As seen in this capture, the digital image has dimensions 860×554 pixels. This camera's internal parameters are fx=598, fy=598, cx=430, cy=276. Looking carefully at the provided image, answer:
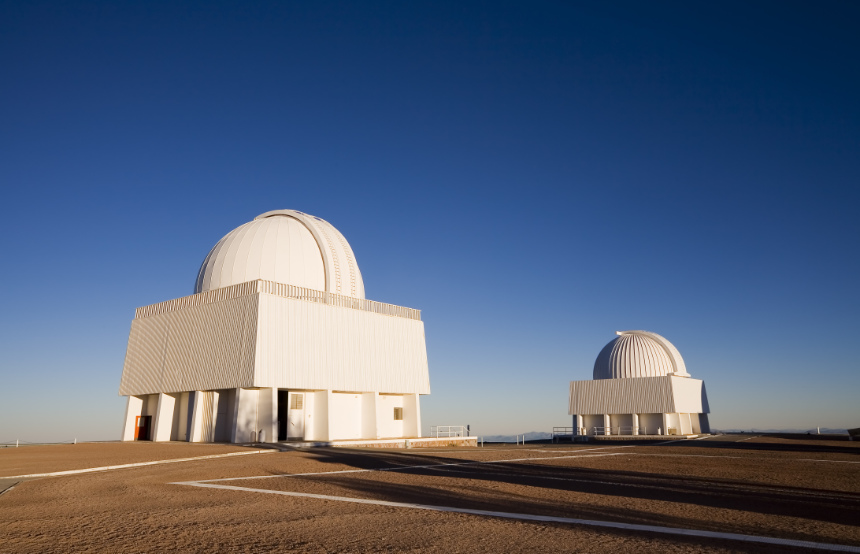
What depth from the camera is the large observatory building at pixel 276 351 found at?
84.4 ft

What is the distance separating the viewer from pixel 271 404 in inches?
996

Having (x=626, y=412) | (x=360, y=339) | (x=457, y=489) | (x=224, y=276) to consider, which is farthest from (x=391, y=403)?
(x=457, y=489)

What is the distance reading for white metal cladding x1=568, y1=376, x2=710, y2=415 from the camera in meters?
43.1

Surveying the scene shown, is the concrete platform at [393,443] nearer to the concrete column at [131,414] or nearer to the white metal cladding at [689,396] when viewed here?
the concrete column at [131,414]

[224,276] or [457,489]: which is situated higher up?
[224,276]

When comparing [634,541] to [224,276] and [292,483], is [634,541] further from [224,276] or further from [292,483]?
[224,276]

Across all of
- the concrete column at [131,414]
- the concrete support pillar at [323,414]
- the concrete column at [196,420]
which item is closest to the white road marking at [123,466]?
the concrete support pillar at [323,414]

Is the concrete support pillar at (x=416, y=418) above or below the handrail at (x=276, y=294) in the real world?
below

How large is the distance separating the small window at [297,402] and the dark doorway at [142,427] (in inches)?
365

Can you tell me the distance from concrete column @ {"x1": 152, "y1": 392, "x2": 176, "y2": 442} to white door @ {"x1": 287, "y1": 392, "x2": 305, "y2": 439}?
22.2ft

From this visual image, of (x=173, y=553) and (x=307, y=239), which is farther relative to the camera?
(x=307, y=239)

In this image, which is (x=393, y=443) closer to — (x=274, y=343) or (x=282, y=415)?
(x=282, y=415)

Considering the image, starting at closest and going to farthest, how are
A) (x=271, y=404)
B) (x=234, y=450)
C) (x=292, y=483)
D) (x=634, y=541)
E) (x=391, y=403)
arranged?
1. (x=634, y=541)
2. (x=292, y=483)
3. (x=234, y=450)
4. (x=271, y=404)
5. (x=391, y=403)

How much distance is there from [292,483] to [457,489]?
2679mm
